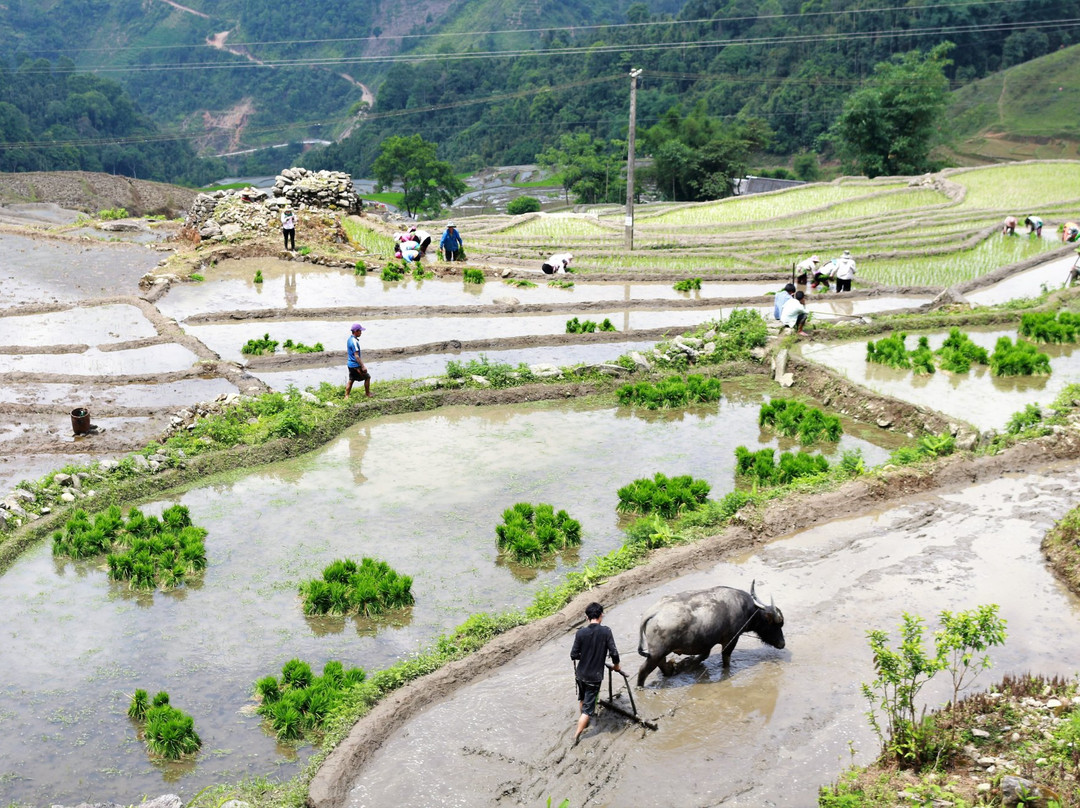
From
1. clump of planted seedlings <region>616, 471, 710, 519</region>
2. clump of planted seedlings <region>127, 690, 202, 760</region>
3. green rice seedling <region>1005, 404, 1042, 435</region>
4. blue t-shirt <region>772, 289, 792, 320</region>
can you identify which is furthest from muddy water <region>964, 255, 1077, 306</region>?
clump of planted seedlings <region>127, 690, 202, 760</region>

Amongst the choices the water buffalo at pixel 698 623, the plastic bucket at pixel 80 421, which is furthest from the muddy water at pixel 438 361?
the water buffalo at pixel 698 623

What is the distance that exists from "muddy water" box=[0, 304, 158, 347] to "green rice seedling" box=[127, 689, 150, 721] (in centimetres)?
1403

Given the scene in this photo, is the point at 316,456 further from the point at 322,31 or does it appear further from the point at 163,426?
the point at 322,31

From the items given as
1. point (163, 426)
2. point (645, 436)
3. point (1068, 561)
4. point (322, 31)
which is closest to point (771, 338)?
point (645, 436)

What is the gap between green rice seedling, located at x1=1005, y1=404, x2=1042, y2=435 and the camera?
14.8 m

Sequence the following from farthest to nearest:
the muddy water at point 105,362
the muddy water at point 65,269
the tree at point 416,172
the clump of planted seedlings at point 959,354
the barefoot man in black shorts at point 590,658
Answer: the tree at point 416,172, the muddy water at point 65,269, the muddy water at point 105,362, the clump of planted seedlings at point 959,354, the barefoot man in black shorts at point 590,658

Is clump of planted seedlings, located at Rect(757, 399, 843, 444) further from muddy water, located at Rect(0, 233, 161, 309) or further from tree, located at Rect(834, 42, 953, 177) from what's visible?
tree, located at Rect(834, 42, 953, 177)

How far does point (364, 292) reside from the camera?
2577 cm

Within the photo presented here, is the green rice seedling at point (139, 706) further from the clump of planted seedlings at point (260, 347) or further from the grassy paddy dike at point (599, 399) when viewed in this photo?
the clump of planted seedlings at point (260, 347)

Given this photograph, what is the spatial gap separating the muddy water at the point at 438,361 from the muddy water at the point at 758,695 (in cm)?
849

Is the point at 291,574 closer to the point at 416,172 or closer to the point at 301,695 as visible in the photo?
the point at 301,695

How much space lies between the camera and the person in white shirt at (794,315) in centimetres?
1992

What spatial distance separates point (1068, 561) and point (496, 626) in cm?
642

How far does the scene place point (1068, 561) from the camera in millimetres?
11258
